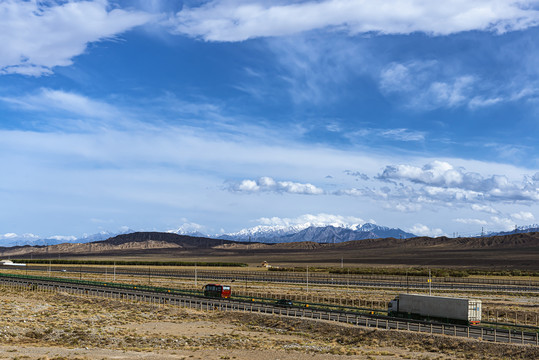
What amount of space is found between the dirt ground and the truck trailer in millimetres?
9400

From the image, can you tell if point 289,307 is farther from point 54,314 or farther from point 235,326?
point 54,314

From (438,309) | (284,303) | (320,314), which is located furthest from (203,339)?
(284,303)

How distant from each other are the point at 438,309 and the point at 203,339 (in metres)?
27.5

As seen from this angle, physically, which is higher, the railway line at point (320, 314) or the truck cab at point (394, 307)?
the truck cab at point (394, 307)

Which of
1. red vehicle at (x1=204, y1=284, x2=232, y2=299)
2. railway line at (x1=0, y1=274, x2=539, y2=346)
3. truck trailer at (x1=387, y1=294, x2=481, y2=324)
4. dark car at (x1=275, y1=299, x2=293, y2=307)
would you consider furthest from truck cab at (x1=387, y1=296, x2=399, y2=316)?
red vehicle at (x1=204, y1=284, x2=232, y2=299)

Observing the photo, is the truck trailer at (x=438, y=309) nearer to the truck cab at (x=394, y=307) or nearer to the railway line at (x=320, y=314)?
the truck cab at (x=394, y=307)

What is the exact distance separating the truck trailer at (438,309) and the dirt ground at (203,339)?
940cm

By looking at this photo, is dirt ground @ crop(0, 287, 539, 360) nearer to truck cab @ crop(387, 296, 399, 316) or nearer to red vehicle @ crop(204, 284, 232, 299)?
truck cab @ crop(387, 296, 399, 316)

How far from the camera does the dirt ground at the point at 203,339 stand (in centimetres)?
4547

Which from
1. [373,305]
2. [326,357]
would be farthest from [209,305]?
[326,357]

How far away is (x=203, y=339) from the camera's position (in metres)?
53.6

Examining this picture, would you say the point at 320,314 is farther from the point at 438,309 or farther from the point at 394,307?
the point at 438,309

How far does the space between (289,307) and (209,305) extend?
12.7 metres

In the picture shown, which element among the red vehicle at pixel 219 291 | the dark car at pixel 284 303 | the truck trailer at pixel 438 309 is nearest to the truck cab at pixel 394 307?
the truck trailer at pixel 438 309
